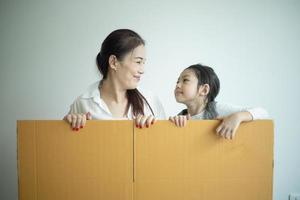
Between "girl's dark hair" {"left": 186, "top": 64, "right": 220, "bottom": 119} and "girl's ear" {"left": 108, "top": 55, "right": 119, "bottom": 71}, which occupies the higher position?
"girl's ear" {"left": 108, "top": 55, "right": 119, "bottom": 71}

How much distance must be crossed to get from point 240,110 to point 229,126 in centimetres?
19

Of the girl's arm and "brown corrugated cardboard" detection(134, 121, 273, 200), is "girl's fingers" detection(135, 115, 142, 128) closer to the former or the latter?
"brown corrugated cardboard" detection(134, 121, 273, 200)

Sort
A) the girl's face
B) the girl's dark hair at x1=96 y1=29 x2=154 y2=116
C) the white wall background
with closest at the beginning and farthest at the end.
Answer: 1. the girl's dark hair at x1=96 y1=29 x2=154 y2=116
2. the girl's face
3. the white wall background

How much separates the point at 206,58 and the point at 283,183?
3.33 ft

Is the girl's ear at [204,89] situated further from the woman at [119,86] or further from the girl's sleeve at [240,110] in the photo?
the woman at [119,86]

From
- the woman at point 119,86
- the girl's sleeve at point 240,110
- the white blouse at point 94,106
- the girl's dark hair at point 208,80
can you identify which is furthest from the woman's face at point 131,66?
the girl's sleeve at point 240,110

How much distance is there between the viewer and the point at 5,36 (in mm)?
1385

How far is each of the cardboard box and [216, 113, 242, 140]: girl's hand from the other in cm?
2

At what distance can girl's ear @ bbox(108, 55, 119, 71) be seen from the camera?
105cm

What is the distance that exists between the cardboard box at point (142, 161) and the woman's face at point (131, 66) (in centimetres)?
33

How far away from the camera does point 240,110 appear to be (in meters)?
0.92

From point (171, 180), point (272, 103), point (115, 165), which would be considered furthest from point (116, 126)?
point (272, 103)

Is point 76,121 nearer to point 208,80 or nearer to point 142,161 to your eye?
point 142,161

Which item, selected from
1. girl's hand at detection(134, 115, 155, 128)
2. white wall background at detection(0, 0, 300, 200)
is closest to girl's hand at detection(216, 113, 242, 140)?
girl's hand at detection(134, 115, 155, 128)
